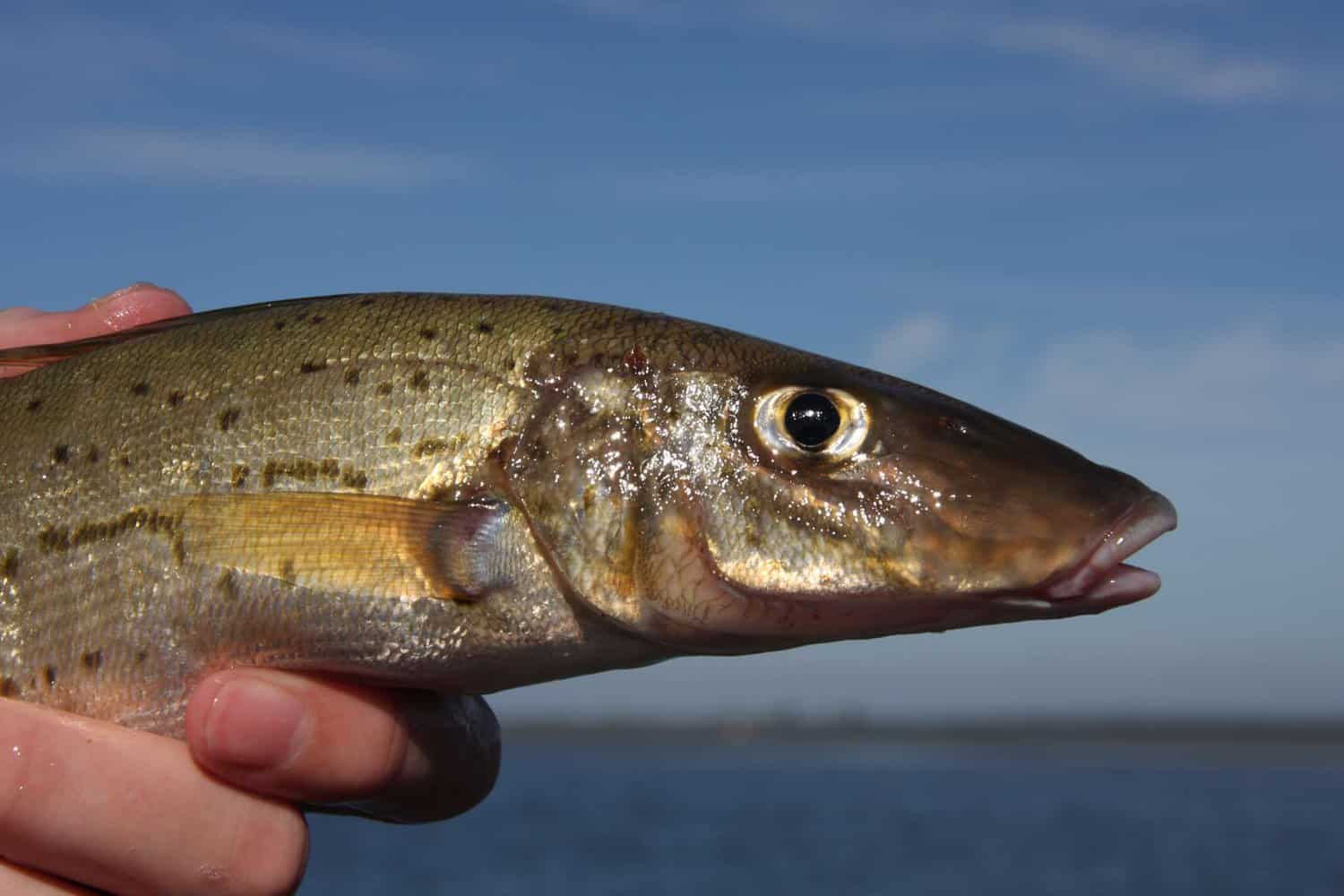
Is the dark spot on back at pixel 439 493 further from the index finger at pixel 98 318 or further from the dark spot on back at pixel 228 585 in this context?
the index finger at pixel 98 318

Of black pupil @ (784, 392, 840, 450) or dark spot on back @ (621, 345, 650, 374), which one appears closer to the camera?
black pupil @ (784, 392, 840, 450)

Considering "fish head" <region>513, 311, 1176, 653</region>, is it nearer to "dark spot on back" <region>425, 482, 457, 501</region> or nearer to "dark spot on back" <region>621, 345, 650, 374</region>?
"dark spot on back" <region>621, 345, 650, 374</region>

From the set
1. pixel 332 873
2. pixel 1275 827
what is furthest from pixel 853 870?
pixel 1275 827

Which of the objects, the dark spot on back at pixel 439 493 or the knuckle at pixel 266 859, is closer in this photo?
the dark spot on back at pixel 439 493

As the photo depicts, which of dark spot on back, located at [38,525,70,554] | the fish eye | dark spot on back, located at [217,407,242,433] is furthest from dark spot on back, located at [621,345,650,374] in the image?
dark spot on back, located at [38,525,70,554]

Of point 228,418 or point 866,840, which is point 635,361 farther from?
point 866,840

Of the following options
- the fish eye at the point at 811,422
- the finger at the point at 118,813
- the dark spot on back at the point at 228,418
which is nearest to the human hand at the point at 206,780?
the finger at the point at 118,813
